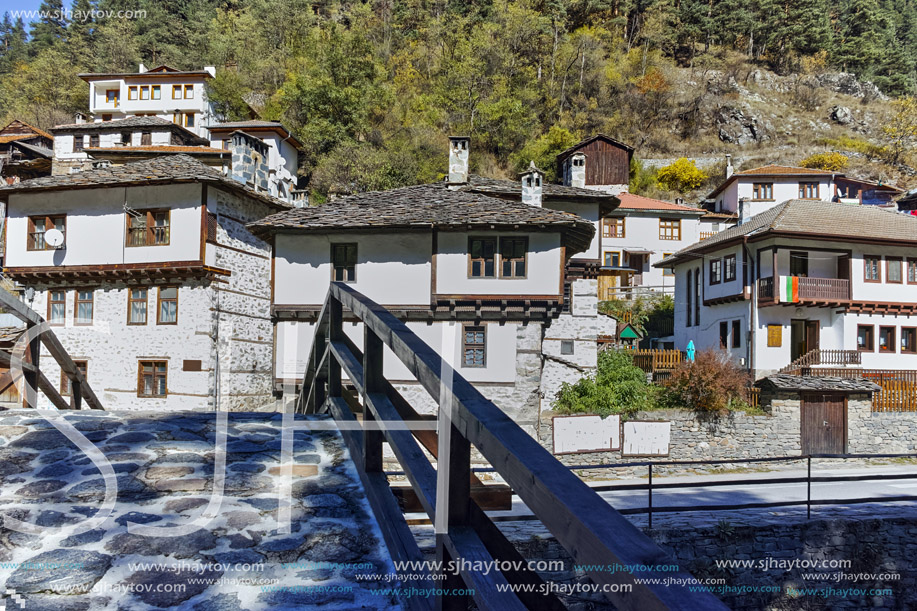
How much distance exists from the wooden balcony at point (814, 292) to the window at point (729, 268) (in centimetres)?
225

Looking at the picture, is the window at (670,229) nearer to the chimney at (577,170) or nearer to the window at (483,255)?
the chimney at (577,170)

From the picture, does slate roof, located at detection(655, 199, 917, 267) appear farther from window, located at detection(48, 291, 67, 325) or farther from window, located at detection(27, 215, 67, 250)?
window, located at detection(48, 291, 67, 325)

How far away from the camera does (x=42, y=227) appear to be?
20609 mm

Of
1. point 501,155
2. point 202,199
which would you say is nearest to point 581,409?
point 202,199

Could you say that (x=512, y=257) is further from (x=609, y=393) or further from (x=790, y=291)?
(x=790, y=291)

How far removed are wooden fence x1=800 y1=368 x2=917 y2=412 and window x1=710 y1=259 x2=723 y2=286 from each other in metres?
6.26

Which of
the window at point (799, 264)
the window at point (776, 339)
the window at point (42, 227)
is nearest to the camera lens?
the window at point (42, 227)

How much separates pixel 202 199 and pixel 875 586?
62.7 feet

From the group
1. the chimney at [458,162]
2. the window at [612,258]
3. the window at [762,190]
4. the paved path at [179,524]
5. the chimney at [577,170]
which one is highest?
the window at [762,190]

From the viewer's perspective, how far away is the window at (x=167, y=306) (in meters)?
19.9

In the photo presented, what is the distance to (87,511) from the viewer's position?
9.22 feet

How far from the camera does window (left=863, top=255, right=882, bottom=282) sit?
25312mm

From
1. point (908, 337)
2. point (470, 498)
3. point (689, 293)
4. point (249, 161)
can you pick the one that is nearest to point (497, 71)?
point (689, 293)

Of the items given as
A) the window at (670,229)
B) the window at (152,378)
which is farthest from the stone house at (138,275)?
the window at (670,229)
